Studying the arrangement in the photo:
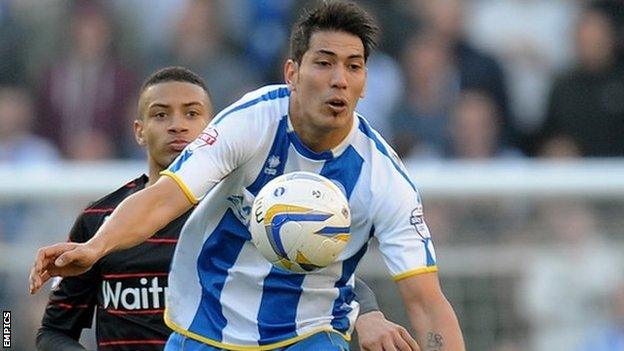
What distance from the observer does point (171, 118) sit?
7020mm

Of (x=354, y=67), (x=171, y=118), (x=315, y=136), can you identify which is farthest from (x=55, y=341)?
(x=354, y=67)

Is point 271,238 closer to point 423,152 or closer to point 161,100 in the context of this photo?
point 161,100

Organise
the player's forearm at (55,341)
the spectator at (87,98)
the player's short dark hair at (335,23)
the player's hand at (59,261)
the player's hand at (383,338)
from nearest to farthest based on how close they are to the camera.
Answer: the player's hand at (59,261) → the player's hand at (383,338) → the player's short dark hair at (335,23) → the player's forearm at (55,341) → the spectator at (87,98)

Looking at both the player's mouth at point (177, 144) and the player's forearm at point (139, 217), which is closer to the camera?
the player's forearm at point (139, 217)

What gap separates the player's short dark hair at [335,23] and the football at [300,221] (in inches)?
23.3

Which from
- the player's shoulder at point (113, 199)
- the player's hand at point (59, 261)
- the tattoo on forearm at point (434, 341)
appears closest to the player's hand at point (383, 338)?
the tattoo on forearm at point (434, 341)

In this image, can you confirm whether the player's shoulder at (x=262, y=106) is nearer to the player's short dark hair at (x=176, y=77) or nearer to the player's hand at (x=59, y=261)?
the player's hand at (x=59, y=261)

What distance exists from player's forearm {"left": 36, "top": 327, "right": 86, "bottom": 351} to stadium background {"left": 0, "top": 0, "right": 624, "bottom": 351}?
98.9 inches

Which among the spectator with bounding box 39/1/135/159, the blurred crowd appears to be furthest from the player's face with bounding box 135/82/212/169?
the spectator with bounding box 39/1/135/159

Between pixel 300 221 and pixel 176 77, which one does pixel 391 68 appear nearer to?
pixel 176 77

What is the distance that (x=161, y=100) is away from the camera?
23.2ft

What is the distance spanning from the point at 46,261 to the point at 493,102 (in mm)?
6475

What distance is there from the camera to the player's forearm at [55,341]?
21.7 feet

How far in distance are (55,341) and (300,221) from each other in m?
1.50
